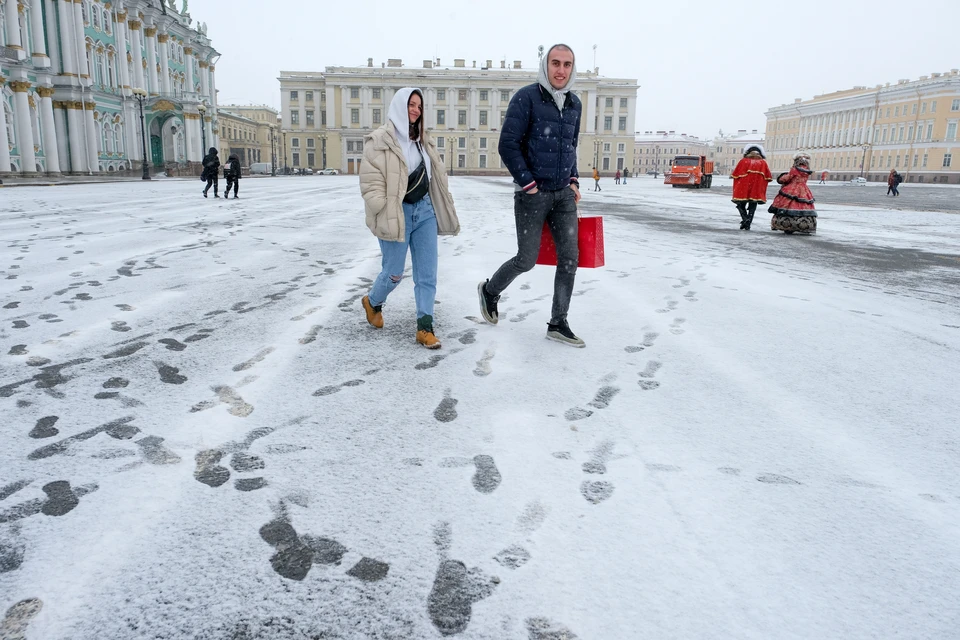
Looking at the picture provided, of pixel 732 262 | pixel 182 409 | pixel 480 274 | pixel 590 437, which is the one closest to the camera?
pixel 590 437

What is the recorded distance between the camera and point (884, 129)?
83.6 meters

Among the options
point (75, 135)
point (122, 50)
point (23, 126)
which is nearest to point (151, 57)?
point (122, 50)

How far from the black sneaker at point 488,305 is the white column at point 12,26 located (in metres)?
35.6

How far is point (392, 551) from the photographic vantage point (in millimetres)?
1795

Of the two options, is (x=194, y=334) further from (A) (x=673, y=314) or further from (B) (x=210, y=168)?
(B) (x=210, y=168)

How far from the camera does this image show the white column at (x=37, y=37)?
3202cm

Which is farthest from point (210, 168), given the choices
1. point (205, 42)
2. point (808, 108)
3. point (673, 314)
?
point (808, 108)

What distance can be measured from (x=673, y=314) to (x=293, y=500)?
3.42 metres

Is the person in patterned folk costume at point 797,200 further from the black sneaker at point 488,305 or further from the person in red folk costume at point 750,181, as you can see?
the black sneaker at point 488,305

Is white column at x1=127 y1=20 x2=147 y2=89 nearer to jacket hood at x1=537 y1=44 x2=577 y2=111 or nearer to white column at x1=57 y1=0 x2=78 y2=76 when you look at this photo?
white column at x1=57 y1=0 x2=78 y2=76

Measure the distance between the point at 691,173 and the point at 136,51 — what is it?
36394 mm

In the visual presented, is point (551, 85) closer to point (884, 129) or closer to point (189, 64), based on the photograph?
point (189, 64)

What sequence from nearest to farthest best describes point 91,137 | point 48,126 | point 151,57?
point 48,126 → point 91,137 → point 151,57

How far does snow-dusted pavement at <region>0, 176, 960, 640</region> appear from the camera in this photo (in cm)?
159
